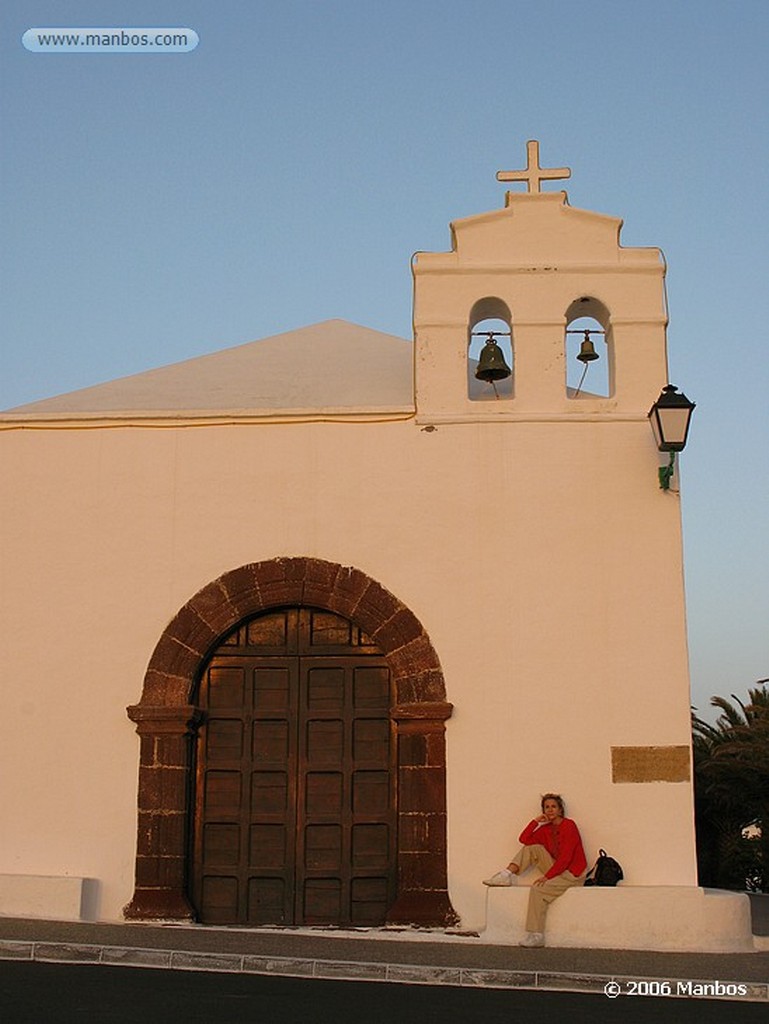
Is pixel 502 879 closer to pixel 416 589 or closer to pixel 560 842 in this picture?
pixel 560 842

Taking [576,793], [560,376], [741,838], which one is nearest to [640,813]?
[576,793]

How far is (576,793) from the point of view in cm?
945

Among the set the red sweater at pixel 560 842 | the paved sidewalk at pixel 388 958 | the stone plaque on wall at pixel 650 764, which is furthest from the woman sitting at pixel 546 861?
the stone plaque on wall at pixel 650 764

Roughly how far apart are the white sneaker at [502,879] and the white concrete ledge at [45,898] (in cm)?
287

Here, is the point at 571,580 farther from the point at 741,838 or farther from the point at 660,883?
the point at 741,838

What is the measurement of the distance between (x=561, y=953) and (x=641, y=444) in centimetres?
381

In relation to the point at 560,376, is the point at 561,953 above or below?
below

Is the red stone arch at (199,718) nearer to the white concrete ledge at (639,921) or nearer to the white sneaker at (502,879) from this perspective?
the white sneaker at (502,879)

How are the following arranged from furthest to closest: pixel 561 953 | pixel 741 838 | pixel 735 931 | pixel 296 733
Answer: pixel 741 838 < pixel 296 733 < pixel 735 931 < pixel 561 953

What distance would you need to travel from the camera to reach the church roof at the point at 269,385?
34.0 ft

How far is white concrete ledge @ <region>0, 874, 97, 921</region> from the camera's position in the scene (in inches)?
365

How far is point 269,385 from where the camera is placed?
37.0 feet

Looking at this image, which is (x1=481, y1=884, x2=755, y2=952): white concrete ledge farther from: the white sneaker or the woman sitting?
the white sneaker

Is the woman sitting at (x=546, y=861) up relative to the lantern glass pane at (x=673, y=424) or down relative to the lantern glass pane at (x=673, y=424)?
down
